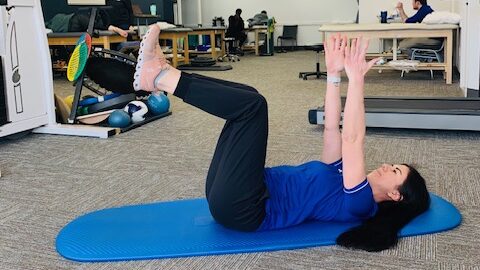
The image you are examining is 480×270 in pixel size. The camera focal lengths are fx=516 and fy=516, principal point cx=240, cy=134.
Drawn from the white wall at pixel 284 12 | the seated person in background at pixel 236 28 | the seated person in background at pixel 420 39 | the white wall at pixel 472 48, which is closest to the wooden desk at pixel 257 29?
the seated person in background at pixel 236 28

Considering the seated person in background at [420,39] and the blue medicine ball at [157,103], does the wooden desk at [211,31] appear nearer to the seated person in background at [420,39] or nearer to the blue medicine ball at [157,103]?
the seated person in background at [420,39]

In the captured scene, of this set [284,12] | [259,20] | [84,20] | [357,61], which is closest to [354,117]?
[357,61]

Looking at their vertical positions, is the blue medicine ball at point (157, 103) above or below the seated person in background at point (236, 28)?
below

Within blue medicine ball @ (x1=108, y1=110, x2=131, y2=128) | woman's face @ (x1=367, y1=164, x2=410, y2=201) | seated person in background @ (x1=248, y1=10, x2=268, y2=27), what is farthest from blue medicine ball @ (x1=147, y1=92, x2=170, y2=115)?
seated person in background @ (x1=248, y1=10, x2=268, y2=27)

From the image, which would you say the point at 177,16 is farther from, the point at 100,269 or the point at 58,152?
the point at 100,269

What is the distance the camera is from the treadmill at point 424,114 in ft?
11.6

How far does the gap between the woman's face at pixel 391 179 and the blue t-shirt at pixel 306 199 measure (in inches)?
3.3

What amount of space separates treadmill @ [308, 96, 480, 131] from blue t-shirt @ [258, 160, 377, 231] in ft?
5.96

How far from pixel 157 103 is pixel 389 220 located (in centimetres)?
299

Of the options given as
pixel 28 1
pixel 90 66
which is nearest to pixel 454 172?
pixel 90 66

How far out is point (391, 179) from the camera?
78.4 inches

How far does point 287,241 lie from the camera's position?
1958 millimetres

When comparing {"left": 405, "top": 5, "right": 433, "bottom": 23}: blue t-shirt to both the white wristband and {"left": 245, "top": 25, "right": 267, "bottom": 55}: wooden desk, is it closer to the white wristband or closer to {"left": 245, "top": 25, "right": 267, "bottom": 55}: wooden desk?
{"left": 245, "top": 25, "right": 267, "bottom": 55}: wooden desk

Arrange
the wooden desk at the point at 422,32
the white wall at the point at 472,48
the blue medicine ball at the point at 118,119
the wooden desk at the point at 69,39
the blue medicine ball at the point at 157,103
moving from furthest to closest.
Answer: the wooden desk at the point at 69,39
the wooden desk at the point at 422,32
the white wall at the point at 472,48
the blue medicine ball at the point at 157,103
the blue medicine ball at the point at 118,119
